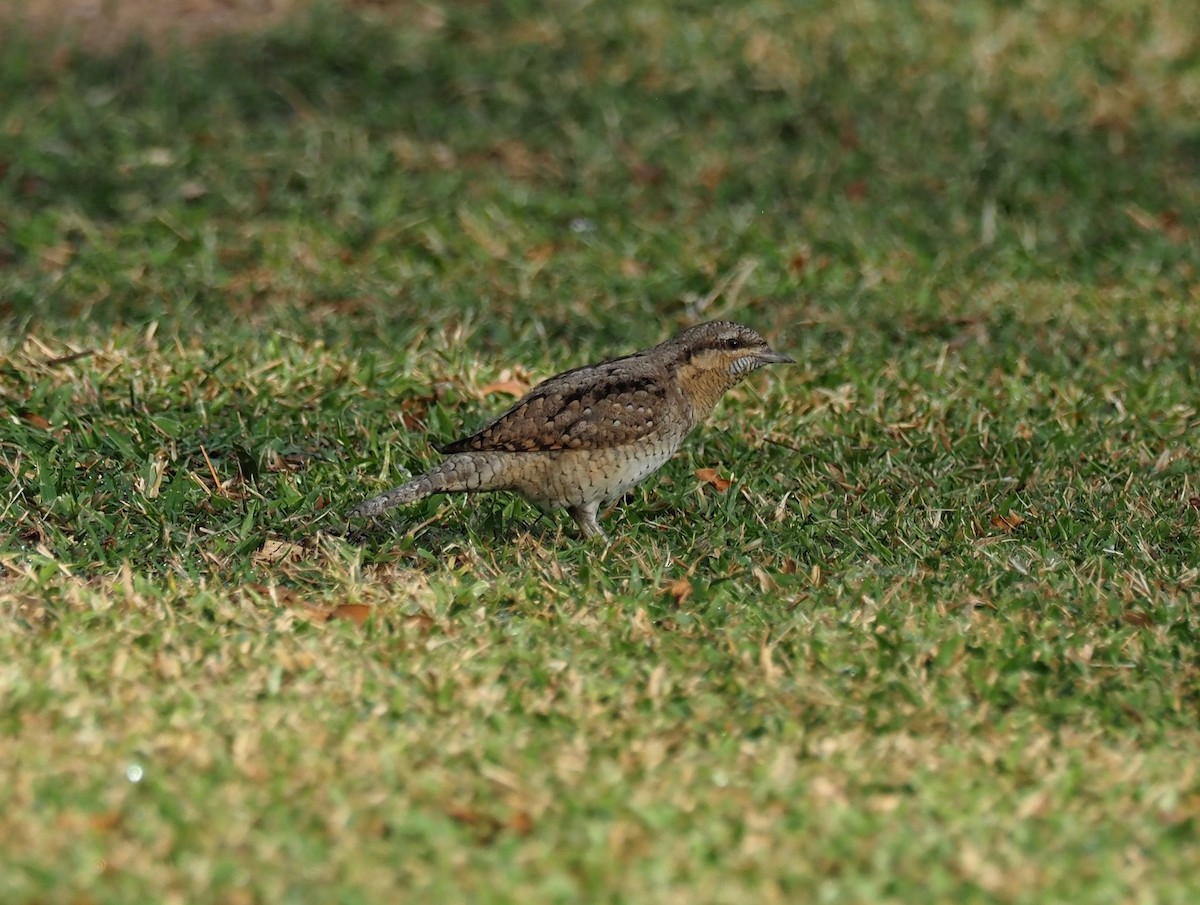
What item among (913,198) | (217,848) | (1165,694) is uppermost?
(217,848)

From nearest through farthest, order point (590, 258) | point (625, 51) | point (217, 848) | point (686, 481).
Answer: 1. point (217, 848)
2. point (686, 481)
3. point (590, 258)
4. point (625, 51)

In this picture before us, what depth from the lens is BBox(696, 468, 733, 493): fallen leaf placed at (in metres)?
6.94

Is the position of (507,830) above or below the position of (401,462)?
above

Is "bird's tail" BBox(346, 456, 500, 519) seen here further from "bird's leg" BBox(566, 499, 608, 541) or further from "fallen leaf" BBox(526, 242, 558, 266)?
"fallen leaf" BBox(526, 242, 558, 266)

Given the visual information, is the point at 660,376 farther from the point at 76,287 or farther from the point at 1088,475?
the point at 76,287

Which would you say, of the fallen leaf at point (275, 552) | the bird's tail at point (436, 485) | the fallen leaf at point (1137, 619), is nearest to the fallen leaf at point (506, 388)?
the bird's tail at point (436, 485)

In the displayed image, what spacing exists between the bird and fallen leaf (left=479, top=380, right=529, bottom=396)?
112cm

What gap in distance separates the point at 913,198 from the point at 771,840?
22.1 feet

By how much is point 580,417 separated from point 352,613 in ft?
3.97

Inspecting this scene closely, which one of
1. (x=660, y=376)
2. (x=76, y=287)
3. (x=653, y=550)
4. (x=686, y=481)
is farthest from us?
(x=76, y=287)

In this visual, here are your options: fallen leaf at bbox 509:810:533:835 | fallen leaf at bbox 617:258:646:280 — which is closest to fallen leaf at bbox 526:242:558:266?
fallen leaf at bbox 617:258:646:280

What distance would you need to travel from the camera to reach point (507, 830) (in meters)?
4.17

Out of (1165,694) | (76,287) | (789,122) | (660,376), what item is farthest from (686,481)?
(789,122)

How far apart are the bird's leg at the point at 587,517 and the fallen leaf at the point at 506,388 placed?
1.30m
